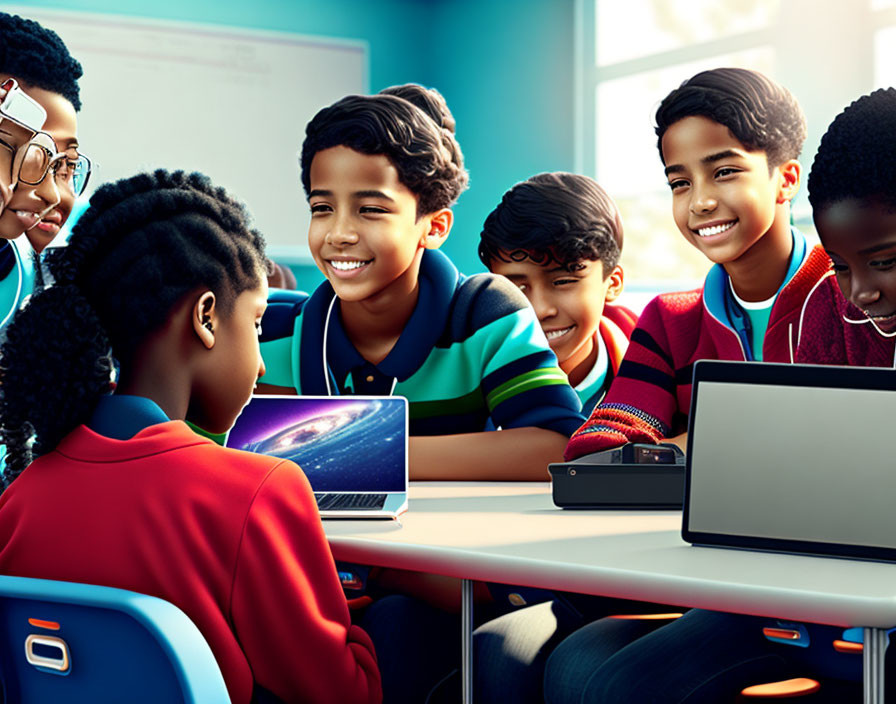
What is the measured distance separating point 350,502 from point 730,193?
832mm

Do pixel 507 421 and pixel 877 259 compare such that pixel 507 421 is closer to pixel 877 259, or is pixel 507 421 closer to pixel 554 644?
pixel 554 644

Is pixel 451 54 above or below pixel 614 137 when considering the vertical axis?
above

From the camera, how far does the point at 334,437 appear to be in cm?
150

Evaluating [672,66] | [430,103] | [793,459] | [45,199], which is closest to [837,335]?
[793,459]

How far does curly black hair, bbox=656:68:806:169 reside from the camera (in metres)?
1.75

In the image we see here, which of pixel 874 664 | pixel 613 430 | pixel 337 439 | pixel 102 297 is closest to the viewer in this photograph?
pixel 874 664

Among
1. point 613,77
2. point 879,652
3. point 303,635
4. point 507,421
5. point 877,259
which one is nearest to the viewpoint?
point 879,652

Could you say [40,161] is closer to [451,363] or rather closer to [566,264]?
[451,363]

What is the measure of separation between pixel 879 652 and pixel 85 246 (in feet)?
2.72

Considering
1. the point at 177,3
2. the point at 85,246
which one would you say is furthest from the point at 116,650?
the point at 177,3

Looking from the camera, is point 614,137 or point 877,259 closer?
point 877,259

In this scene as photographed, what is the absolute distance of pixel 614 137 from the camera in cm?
535

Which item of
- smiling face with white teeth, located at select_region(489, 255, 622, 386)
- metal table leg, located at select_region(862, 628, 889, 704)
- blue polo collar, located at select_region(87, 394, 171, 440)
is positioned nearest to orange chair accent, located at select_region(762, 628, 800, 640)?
metal table leg, located at select_region(862, 628, 889, 704)

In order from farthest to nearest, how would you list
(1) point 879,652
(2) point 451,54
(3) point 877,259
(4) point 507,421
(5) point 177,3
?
1. (2) point 451,54
2. (5) point 177,3
3. (4) point 507,421
4. (3) point 877,259
5. (1) point 879,652
